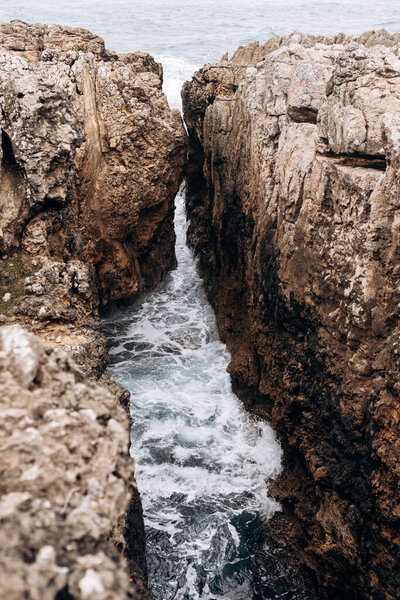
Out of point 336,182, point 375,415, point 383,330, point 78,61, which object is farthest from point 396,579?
point 78,61

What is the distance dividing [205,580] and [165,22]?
87.8 m

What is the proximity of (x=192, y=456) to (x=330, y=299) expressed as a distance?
6.86 metres

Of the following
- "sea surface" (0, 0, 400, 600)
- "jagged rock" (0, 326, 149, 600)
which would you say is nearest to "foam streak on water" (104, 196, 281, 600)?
"sea surface" (0, 0, 400, 600)

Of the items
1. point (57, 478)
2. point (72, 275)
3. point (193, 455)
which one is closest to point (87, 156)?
point (72, 275)

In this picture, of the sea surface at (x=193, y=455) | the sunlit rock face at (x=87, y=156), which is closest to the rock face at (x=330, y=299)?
the sea surface at (x=193, y=455)

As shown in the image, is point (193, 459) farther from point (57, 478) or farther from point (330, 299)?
point (57, 478)

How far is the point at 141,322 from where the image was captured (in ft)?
75.0

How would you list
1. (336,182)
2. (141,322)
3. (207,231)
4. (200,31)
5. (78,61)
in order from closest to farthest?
(336,182) → (78,61) → (141,322) → (207,231) → (200,31)

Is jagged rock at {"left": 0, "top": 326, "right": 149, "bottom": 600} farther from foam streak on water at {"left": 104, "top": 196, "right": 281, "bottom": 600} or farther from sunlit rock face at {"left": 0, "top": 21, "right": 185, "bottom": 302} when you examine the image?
sunlit rock face at {"left": 0, "top": 21, "right": 185, "bottom": 302}

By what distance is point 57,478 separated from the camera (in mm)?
3504

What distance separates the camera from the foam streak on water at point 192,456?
11.6 metres

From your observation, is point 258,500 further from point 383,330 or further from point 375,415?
point 383,330

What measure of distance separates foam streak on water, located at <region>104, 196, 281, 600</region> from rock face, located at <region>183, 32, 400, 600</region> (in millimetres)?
987

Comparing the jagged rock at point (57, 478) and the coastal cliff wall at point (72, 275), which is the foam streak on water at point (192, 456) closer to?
the coastal cliff wall at point (72, 275)
